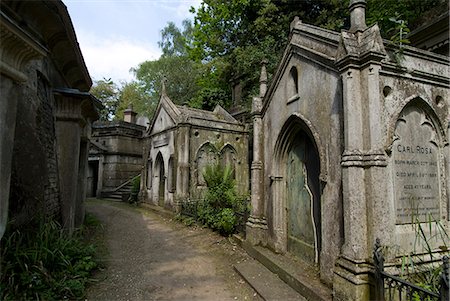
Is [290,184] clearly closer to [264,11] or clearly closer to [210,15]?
[264,11]

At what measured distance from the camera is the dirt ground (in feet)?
15.7

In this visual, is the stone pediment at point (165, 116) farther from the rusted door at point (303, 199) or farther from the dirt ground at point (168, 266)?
the rusted door at point (303, 199)

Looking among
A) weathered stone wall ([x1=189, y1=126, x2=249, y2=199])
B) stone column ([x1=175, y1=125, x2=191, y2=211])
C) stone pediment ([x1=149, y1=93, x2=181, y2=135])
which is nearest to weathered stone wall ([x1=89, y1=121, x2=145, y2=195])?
stone pediment ([x1=149, y1=93, x2=181, y2=135])

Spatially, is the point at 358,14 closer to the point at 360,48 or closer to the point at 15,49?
the point at 360,48

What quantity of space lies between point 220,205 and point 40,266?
6099mm

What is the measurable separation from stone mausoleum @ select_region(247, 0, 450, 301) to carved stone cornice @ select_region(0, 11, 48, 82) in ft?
13.6

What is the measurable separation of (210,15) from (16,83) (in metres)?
20.4

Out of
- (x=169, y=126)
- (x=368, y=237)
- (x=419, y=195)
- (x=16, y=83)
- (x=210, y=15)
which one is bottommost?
(x=368, y=237)

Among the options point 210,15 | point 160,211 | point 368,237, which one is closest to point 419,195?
point 368,237

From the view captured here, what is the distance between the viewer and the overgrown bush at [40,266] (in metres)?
3.76

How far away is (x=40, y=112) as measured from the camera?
5.79m

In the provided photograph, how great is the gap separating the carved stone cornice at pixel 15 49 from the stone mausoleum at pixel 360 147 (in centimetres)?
415

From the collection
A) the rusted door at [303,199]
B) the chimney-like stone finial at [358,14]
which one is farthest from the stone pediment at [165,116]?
the chimney-like stone finial at [358,14]

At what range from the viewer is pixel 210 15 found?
21.1 m
